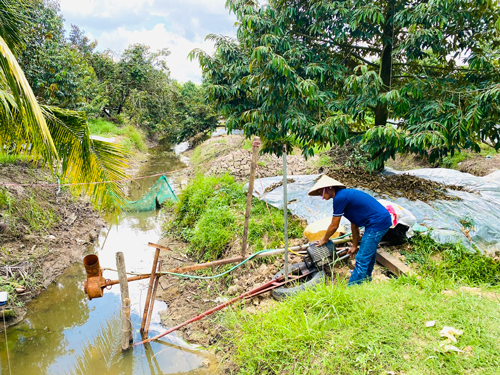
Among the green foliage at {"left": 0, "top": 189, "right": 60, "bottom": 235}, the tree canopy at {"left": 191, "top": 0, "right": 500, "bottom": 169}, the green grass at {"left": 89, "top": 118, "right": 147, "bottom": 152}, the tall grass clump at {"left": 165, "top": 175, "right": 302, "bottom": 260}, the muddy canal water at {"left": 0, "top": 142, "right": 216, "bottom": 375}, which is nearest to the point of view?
the muddy canal water at {"left": 0, "top": 142, "right": 216, "bottom": 375}

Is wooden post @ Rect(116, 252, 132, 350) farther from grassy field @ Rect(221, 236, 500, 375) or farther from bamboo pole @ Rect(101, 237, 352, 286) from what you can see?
grassy field @ Rect(221, 236, 500, 375)

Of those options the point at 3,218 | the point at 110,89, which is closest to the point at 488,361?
the point at 3,218

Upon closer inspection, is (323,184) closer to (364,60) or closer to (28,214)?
(364,60)

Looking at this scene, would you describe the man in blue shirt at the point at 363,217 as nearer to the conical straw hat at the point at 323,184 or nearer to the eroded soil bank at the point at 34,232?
the conical straw hat at the point at 323,184

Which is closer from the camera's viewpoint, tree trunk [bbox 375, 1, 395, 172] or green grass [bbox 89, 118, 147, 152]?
tree trunk [bbox 375, 1, 395, 172]

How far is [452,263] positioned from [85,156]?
477 cm

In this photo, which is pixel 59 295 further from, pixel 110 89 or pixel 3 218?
pixel 110 89

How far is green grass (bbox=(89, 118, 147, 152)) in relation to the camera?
14.3 m

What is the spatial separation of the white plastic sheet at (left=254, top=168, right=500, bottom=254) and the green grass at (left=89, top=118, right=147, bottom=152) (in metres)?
11.2

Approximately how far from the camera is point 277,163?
9742 millimetres

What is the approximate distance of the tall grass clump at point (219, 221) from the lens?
207 inches

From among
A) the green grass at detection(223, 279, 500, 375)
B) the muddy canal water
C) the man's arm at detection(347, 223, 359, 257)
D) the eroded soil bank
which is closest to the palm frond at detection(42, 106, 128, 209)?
the eroded soil bank

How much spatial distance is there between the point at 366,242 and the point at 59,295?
4905mm

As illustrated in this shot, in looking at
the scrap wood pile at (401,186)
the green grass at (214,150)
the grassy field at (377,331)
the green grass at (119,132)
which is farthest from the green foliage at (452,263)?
the green grass at (119,132)
